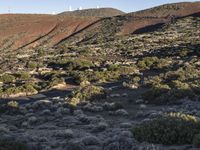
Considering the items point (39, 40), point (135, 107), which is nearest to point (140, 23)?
point (39, 40)

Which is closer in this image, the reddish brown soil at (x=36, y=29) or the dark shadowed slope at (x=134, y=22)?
the dark shadowed slope at (x=134, y=22)

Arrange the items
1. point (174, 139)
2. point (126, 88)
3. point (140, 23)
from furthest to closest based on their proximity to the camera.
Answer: point (140, 23) → point (126, 88) → point (174, 139)

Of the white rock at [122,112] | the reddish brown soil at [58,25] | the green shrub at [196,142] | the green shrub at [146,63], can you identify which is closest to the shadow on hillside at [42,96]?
the white rock at [122,112]

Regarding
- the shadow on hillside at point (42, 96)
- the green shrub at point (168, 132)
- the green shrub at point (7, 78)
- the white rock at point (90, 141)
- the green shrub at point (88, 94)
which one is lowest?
the green shrub at point (7, 78)

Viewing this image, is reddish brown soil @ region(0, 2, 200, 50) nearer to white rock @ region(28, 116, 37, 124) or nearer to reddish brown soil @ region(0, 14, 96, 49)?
reddish brown soil @ region(0, 14, 96, 49)

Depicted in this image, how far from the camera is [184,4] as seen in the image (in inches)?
5025

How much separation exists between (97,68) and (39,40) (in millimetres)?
60520

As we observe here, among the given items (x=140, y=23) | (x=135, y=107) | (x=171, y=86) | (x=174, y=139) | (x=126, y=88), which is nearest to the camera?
(x=174, y=139)

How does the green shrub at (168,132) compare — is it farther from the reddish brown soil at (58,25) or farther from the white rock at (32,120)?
the reddish brown soil at (58,25)

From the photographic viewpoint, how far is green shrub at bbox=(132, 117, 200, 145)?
14562 mm

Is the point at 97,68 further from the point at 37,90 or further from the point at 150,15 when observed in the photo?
the point at 150,15

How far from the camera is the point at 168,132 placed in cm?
1480

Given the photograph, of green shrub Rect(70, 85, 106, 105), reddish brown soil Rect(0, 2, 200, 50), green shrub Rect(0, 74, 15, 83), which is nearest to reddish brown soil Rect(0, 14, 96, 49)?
reddish brown soil Rect(0, 2, 200, 50)

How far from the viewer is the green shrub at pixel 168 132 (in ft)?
47.8
